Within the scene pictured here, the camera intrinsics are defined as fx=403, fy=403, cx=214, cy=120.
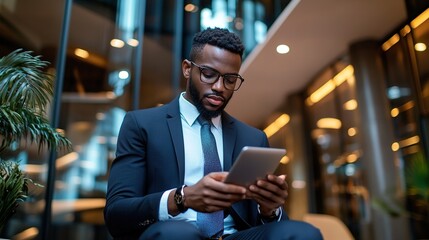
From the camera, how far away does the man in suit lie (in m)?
1.22

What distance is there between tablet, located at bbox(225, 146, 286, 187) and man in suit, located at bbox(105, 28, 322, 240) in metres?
0.03

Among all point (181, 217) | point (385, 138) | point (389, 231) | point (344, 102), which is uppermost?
point (344, 102)

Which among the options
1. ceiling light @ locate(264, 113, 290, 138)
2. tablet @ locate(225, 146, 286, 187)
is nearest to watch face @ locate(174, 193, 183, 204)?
tablet @ locate(225, 146, 286, 187)

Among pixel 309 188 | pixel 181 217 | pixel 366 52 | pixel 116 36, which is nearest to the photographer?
pixel 181 217

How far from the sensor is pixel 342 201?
7.47m

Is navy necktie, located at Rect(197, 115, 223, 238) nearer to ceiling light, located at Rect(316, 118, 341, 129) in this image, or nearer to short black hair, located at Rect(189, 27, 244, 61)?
short black hair, located at Rect(189, 27, 244, 61)

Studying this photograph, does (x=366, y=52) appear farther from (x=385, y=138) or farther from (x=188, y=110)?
(x=188, y=110)

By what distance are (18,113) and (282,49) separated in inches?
202

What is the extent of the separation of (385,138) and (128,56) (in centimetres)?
462

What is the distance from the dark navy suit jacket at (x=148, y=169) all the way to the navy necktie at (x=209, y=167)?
0.07m

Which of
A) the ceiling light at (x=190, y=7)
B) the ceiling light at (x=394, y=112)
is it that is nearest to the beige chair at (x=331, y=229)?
the ceiling light at (x=394, y=112)

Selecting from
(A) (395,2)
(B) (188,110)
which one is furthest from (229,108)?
(B) (188,110)

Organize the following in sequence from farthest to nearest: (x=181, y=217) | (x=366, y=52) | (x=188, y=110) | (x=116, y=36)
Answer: (x=116, y=36) → (x=366, y=52) → (x=188, y=110) → (x=181, y=217)

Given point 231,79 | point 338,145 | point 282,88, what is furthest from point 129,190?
point 282,88
